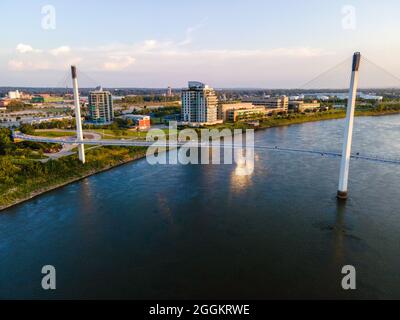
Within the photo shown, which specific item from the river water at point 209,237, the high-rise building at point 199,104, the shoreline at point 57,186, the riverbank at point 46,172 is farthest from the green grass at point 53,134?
the high-rise building at point 199,104

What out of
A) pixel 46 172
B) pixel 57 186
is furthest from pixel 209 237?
pixel 46 172

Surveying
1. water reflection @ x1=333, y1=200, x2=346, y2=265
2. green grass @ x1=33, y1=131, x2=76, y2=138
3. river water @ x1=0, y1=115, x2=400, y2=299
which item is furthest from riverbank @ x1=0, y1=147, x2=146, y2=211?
water reflection @ x1=333, y1=200, x2=346, y2=265

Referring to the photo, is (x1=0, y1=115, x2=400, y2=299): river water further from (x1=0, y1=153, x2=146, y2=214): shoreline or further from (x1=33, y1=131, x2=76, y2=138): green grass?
(x1=33, y1=131, x2=76, y2=138): green grass

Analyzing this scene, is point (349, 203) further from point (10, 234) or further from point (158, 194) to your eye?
point (10, 234)

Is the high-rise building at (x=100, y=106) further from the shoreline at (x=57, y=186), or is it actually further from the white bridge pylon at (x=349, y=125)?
the white bridge pylon at (x=349, y=125)

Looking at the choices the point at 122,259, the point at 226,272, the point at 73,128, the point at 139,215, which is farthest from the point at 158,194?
the point at 73,128

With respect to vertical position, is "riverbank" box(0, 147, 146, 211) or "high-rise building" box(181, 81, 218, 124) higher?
"high-rise building" box(181, 81, 218, 124)
